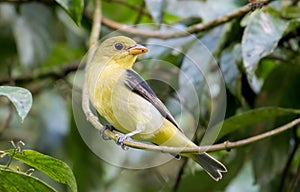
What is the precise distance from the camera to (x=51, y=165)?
927 mm

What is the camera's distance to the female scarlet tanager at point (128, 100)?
A: 0.76 m

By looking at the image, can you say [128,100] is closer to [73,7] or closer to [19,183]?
[19,183]

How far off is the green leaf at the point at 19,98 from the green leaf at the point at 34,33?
872 mm

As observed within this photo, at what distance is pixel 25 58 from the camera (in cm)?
180

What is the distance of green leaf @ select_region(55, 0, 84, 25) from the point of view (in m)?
1.29

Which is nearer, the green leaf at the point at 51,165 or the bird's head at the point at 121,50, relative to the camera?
the bird's head at the point at 121,50

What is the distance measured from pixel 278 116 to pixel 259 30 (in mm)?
176

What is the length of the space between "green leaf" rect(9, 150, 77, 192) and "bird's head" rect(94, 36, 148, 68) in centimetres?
17

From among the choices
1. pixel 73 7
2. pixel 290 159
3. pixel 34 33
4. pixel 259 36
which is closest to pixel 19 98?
pixel 73 7

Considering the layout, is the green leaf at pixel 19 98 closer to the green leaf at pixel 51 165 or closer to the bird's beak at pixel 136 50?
the green leaf at pixel 51 165

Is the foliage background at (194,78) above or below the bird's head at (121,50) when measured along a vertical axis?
below

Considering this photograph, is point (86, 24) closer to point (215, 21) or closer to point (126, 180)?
point (215, 21)

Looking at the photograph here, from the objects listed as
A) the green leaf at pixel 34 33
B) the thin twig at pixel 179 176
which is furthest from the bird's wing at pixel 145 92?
the green leaf at pixel 34 33

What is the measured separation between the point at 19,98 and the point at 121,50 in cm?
19
